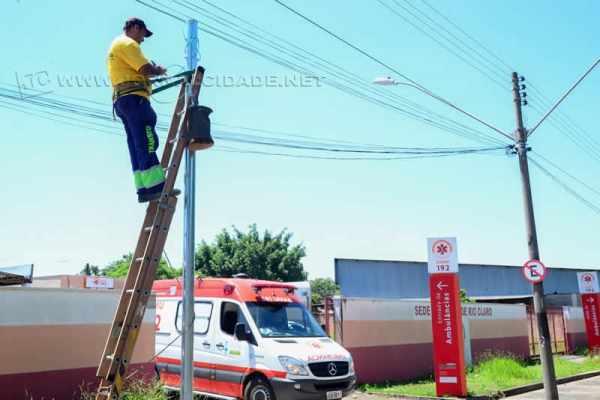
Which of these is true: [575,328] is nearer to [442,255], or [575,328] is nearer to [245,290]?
[442,255]

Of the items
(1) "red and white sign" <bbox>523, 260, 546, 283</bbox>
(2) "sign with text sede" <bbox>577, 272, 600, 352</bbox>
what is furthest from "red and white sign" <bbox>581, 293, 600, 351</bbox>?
(1) "red and white sign" <bbox>523, 260, 546, 283</bbox>

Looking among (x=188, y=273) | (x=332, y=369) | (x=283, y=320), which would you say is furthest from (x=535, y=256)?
(x=188, y=273)

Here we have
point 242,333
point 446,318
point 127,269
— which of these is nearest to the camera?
point 242,333

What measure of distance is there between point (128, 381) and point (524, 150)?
10.9m

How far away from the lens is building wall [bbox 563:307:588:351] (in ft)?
89.9

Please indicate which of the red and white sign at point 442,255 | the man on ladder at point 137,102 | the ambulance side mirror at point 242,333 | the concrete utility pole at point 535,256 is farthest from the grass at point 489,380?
the man on ladder at point 137,102

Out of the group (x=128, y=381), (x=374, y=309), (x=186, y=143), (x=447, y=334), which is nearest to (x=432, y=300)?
(x=447, y=334)

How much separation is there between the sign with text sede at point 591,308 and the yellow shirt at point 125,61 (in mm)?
24331

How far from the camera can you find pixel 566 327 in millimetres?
27328

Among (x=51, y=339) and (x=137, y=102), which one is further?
(x=51, y=339)

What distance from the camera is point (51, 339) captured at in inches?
384

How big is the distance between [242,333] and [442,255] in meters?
5.76

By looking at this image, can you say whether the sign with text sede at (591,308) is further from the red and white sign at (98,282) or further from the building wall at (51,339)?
the red and white sign at (98,282)

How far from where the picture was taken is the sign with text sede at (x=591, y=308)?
999 inches
